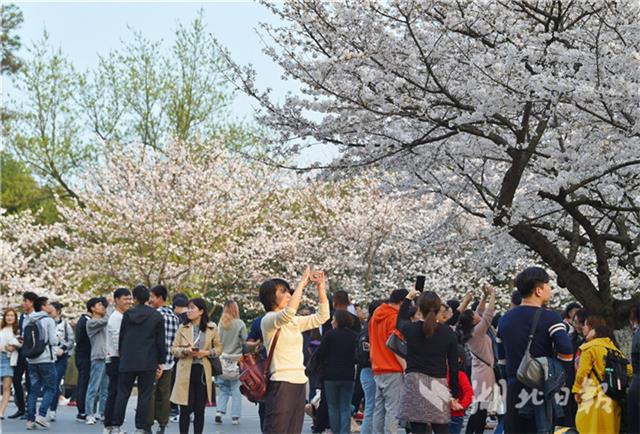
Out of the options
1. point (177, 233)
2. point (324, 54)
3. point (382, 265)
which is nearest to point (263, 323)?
point (324, 54)

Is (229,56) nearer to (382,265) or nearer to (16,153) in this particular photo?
(382,265)

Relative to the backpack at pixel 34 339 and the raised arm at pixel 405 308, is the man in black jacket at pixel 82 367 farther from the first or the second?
the raised arm at pixel 405 308

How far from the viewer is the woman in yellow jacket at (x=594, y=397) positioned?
8102mm

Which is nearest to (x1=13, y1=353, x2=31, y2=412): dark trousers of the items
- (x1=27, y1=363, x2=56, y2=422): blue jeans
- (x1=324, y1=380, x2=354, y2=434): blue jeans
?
(x1=27, y1=363, x2=56, y2=422): blue jeans

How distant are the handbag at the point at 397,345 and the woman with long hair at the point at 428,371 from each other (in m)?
0.90

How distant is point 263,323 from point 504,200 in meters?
6.34

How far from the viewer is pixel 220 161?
107 feet

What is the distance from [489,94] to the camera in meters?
12.1

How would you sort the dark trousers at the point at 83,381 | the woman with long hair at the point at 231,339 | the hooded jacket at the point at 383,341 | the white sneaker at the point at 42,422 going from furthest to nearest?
1. the dark trousers at the point at 83,381
2. the woman with long hair at the point at 231,339
3. the white sneaker at the point at 42,422
4. the hooded jacket at the point at 383,341

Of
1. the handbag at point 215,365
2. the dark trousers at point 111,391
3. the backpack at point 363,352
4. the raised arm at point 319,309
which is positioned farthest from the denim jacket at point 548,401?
the dark trousers at point 111,391

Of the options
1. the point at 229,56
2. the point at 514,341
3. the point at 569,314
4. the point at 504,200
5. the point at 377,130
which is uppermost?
the point at 229,56

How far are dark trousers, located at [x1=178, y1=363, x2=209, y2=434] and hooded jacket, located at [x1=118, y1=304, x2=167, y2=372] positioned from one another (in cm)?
52

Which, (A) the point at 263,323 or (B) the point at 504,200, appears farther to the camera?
(B) the point at 504,200

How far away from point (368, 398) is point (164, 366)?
239 centimetres
